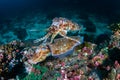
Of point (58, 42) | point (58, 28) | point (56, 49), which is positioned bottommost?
point (56, 49)

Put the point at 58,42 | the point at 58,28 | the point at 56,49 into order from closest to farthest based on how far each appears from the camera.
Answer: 1. the point at 58,28
2. the point at 56,49
3. the point at 58,42

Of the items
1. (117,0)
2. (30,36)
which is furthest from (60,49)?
(117,0)

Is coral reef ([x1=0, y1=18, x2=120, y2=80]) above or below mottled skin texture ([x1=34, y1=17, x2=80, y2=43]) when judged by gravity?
below

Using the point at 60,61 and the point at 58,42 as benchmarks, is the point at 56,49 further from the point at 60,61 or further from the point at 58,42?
the point at 60,61

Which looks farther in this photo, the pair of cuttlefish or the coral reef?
the pair of cuttlefish

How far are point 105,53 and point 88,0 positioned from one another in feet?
102

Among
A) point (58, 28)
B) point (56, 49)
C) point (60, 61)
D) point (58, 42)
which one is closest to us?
point (58, 28)

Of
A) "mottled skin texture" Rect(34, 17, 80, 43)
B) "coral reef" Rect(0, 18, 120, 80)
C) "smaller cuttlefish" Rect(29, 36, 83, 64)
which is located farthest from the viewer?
"smaller cuttlefish" Rect(29, 36, 83, 64)

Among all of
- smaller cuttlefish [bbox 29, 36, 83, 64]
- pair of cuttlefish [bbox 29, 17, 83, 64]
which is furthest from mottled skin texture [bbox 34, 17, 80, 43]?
smaller cuttlefish [bbox 29, 36, 83, 64]

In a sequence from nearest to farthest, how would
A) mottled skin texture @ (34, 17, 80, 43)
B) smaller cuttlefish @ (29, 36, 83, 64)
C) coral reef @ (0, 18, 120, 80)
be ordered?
coral reef @ (0, 18, 120, 80), mottled skin texture @ (34, 17, 80, 43), smaller cuttlefish @ (29, 36, 83, 64)

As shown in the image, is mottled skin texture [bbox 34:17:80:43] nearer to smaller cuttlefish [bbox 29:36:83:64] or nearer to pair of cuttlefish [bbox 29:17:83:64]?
pair of cuttlefish [bbox 29:17:83:64]

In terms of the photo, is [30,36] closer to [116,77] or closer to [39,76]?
[39,76]

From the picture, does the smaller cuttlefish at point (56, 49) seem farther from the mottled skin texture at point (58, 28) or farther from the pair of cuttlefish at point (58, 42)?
the mottled skin texture at point (58, 28)

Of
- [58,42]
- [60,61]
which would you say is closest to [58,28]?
[58,42]
